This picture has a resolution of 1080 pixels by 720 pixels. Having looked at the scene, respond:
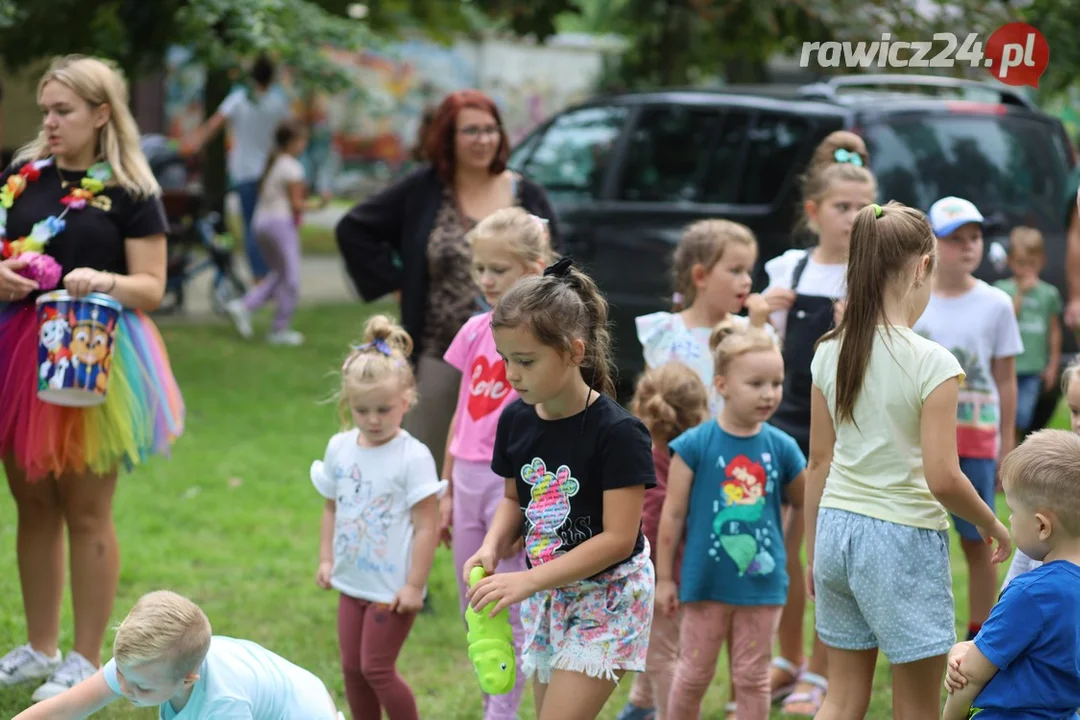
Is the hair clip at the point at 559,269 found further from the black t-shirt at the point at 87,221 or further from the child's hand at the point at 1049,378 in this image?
the child's hand at the point at 1049,378

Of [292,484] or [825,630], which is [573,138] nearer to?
[292,484]

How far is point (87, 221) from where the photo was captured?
14.5 ft

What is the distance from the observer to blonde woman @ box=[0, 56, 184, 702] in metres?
4.41

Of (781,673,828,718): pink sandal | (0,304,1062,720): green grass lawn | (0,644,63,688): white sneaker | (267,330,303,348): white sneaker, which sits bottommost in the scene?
(0,304,1062,720): green grass lawn

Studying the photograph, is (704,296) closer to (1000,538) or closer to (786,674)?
(786,674)

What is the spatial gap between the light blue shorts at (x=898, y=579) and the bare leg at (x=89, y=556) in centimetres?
246

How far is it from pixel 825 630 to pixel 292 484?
4.50 metres

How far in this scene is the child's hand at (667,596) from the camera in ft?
13.2

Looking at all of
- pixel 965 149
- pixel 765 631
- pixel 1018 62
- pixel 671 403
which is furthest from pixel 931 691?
pixel 1018 62

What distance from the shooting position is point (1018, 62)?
8734mm

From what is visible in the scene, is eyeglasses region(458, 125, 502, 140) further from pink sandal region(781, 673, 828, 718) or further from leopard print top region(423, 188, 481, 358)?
pink sandal region(781, 673, 828, 718)

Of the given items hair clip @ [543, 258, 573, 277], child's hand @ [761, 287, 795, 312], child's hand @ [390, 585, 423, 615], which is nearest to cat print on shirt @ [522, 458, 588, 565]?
hair clip @ [543, 258, 573, 277]

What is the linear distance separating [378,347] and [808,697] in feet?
6.18

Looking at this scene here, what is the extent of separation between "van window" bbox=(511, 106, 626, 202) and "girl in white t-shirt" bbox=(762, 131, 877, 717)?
3654mm
